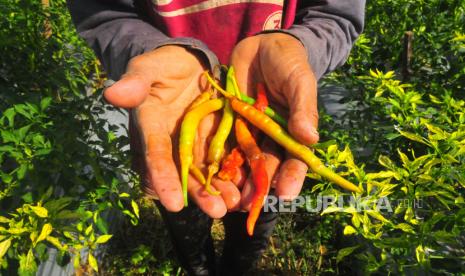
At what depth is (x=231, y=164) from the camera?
6.66ft

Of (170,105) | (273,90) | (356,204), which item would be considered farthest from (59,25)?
(356,204)

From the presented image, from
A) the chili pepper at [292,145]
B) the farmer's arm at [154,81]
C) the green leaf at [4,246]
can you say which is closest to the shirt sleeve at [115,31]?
the farmer's arm at [154,81]

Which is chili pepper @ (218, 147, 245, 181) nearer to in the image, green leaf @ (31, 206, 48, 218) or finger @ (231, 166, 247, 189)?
finger @ (231, 166, 247, 189)

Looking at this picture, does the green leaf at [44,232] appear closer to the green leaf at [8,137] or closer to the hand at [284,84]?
the green leaf at [8,137]

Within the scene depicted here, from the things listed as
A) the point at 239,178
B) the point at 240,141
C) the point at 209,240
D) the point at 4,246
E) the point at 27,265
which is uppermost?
the point at 240,141

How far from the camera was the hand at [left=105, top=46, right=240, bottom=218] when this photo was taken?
1.73 m

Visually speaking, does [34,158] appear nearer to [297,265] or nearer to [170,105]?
[170,105]

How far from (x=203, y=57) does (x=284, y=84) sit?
1.73 feet

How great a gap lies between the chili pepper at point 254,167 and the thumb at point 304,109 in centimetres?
24

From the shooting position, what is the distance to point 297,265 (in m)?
3.27

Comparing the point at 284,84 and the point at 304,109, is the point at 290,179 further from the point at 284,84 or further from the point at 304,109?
the point at 284,84

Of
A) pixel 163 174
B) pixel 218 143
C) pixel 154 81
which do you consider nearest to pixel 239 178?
pixel 218 143

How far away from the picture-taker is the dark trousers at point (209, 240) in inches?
103

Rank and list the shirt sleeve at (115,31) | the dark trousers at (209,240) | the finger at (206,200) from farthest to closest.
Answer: the dark trousers at (209,240) → the shirt sleeve at (115,31) → the finger at (206,200)
